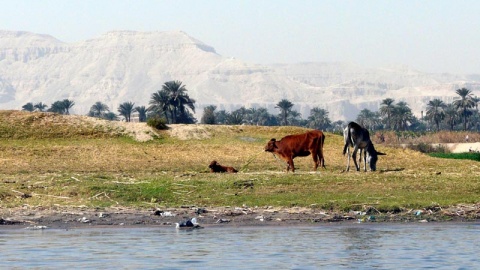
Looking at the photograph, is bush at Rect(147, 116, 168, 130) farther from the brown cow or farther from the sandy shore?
the sandy shore

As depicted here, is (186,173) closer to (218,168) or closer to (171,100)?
(218,168)

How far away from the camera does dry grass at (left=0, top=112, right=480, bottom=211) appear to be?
30641mm

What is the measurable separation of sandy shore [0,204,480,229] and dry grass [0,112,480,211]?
794 millimetres

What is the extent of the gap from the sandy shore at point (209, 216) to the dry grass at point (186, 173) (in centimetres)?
79

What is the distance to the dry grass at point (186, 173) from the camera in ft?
101

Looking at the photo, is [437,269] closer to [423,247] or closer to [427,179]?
[423,247]

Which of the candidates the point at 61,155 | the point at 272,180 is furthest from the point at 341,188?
the point at 61,155

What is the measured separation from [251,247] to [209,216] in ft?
19.2

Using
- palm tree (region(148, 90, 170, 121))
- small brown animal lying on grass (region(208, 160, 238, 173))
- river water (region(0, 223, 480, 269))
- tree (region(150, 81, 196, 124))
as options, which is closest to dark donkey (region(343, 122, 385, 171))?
small brown animal lying on grass (region(208, 160, 238, 173))

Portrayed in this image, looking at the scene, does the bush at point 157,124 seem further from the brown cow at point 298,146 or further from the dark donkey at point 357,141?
the dark donkey at point 357,141

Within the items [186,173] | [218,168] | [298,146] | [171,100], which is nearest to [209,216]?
[186,173]

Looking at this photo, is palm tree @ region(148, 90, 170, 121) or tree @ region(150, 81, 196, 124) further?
tree @ region(150, 81, 196, 124)

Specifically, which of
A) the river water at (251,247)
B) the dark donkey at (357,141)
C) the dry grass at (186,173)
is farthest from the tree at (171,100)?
the river water at (251,247)

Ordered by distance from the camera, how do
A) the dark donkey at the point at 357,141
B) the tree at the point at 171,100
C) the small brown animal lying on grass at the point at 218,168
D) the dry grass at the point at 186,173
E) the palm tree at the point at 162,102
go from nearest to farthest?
the dry grass at the point at 186,173
the dark donkey at the point at 357,141
the small brown animal lying on grass at the point at 218,168
the palm tree at the point at 162,102
the tree at the point at 171,100
